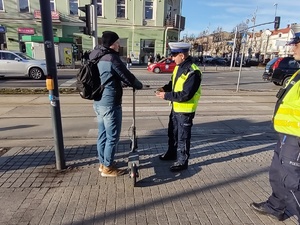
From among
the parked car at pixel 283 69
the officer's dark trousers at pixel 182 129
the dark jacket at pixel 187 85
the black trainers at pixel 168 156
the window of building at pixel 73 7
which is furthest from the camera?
the window of building at pixel 73 7

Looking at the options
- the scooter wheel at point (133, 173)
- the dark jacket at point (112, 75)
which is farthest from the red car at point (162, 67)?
the scooter wheel at point (133, 173)

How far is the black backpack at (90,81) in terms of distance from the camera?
3139 mm

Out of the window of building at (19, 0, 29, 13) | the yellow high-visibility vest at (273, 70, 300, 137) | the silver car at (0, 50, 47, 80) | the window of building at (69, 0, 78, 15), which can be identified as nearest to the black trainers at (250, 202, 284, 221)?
the yellow high-visibility vest at (273, 70, 300, 137)

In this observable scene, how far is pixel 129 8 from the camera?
29.8 m

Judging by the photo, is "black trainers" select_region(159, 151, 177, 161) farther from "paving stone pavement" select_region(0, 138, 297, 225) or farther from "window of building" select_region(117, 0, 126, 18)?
"window of building" select_region(117, 0, 126, 18)

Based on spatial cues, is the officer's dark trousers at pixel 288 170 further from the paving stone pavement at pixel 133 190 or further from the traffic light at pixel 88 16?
the traffic light at pixel 88 16

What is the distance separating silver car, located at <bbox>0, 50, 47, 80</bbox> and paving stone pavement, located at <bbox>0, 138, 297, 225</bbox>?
1164cm

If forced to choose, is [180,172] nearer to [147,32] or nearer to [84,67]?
[84,67]

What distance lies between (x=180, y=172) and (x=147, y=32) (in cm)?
2878

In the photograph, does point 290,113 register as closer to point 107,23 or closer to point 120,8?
point 107,23

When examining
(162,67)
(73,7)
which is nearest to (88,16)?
(162,67)

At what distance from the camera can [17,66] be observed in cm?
1476

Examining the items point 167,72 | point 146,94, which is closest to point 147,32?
point 167,72

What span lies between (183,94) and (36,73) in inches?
545
